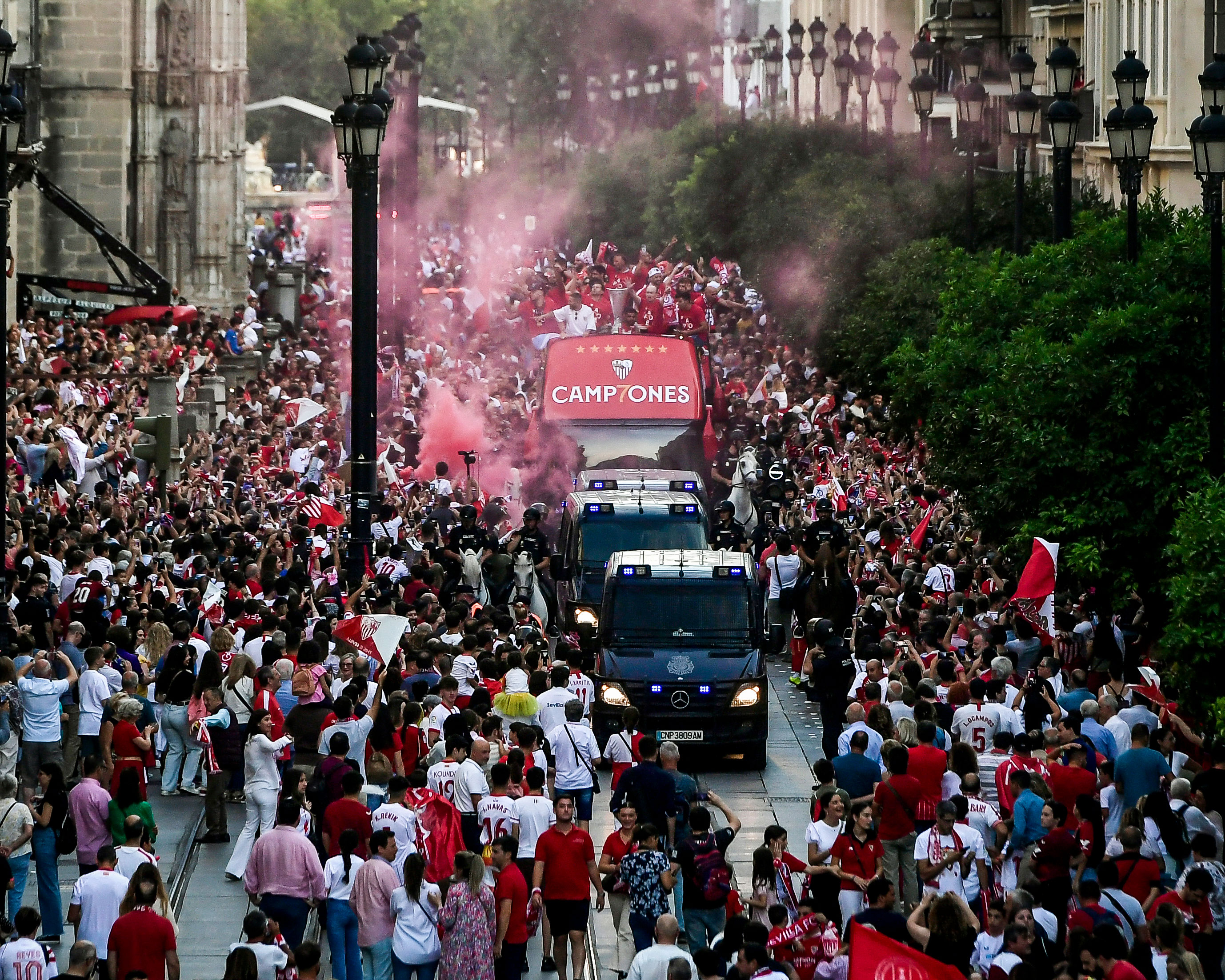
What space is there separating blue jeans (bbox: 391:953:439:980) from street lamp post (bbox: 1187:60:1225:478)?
794 centimetres

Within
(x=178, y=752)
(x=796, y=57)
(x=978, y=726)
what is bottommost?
(x=178, y=752)

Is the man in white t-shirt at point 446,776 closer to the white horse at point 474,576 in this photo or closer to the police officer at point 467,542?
the white horse at point 474,576

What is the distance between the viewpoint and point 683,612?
66.9 feet

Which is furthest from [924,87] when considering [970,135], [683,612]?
[683,612]

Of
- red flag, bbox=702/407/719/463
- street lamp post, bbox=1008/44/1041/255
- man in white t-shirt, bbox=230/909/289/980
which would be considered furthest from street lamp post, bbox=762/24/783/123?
man in white t-shirt, bbox=230/909/289/980

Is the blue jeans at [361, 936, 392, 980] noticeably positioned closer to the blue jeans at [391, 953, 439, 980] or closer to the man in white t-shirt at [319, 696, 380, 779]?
the blue jeans at [391, 953, 439, 980]

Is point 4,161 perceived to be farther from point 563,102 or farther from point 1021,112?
point 563,102

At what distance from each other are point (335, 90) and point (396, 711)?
4381 inches

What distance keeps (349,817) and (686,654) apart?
6153 millimetres

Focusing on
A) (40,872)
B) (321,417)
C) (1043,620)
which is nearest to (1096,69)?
(321,417)

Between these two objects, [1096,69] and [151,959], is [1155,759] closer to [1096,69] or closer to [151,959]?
[151,959]

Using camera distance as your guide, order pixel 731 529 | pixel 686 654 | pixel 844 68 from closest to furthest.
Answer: pixel 686 654
pixel 731 529
pixel 844 68

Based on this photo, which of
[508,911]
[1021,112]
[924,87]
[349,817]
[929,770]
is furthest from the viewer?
[924,87]

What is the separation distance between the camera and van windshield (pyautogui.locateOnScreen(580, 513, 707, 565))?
23.6 m
